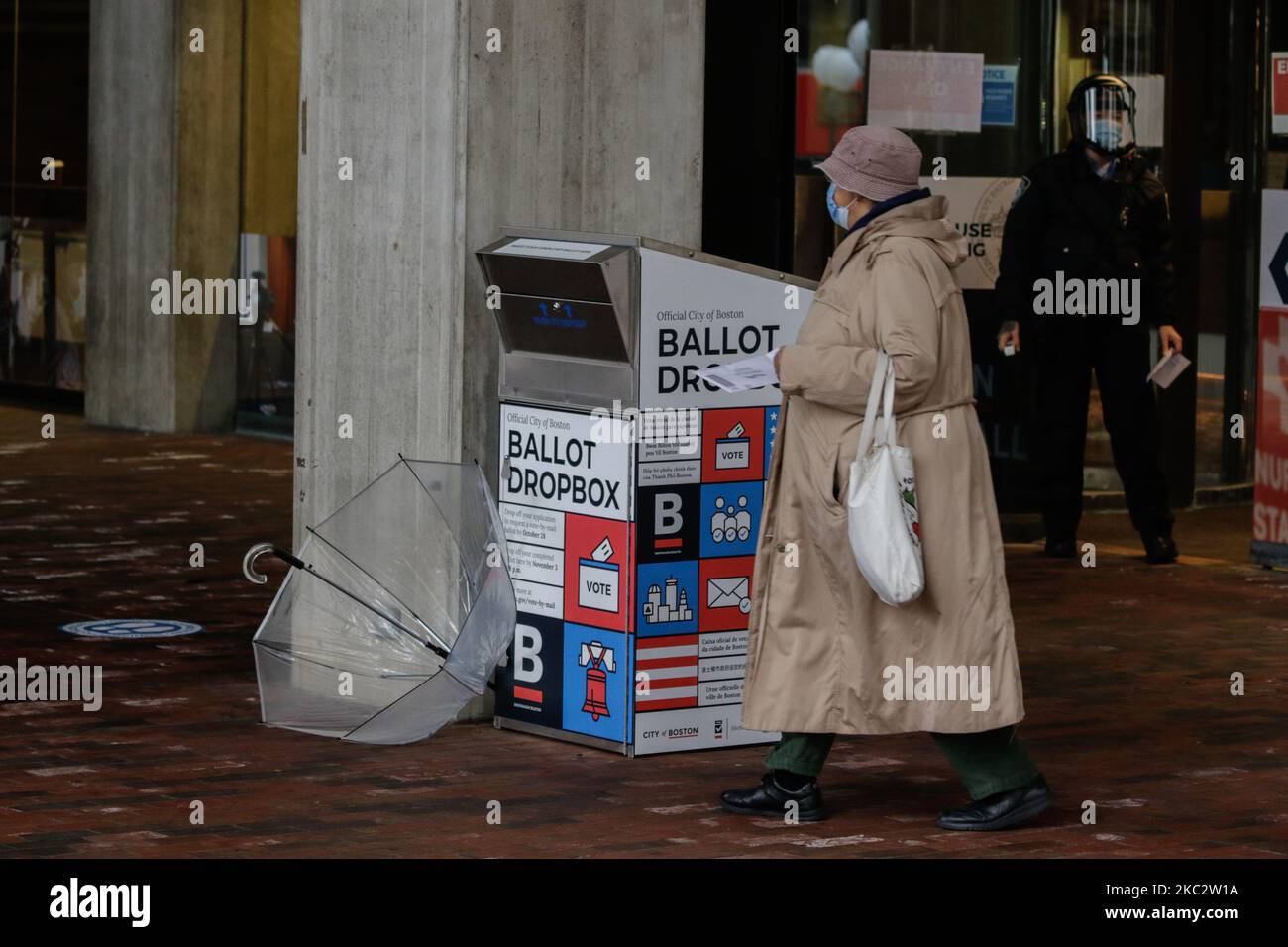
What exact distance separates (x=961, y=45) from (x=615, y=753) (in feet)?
19.8

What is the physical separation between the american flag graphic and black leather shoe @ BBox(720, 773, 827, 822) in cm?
68

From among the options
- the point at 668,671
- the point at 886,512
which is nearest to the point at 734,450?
the point at 668,671

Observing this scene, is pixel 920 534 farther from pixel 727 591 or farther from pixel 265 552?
pixel 265 552

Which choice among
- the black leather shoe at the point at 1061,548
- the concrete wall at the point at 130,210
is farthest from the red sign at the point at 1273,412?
the concrete wall at the point at 130,210

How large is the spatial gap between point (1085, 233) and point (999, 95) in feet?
4.72

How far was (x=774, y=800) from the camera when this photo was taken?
6.18 meters

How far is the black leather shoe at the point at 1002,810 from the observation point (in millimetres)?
6070

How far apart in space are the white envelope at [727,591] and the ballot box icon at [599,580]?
0.99ft

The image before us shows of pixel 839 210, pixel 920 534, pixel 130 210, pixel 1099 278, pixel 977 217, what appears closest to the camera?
pixel 920 534

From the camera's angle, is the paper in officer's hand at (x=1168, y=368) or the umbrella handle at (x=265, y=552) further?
the paper in officer's hand at (x=1168, y=368)

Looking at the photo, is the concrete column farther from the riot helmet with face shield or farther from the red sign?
the red sign

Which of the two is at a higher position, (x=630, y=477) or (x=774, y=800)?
(x=630, y=477)

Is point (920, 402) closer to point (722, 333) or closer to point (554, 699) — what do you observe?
point (722, 333)

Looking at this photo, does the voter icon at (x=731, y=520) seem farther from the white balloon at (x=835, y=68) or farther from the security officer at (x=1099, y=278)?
the white balloon at (x=835, y=68)
